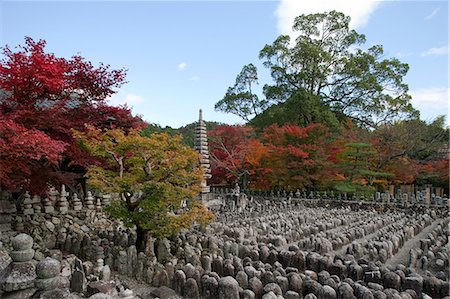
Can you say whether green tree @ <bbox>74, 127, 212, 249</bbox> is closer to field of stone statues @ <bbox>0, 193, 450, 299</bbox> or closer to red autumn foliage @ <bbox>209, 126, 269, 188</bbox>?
field of stone statues @ <bbox>0, 193, 450, 299</bbox>

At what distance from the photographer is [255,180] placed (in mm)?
22531

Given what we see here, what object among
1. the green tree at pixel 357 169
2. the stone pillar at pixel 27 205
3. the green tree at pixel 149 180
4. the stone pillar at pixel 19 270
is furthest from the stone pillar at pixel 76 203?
the green tree at pixel 357 169

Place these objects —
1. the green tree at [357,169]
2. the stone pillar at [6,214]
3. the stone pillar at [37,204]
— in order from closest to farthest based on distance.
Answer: the stone pillar at [6,214] → the stone pillar at [37,204] → the green tree at [357,169]

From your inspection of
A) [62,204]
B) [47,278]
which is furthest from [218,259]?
[62,204]

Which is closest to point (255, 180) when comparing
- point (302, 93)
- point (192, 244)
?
point (302, 93)

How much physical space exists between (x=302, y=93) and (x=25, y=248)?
21.7 meters

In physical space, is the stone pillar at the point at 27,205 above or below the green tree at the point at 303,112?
below

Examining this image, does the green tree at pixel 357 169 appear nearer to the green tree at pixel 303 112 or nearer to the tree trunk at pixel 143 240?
the green tree at pixel 303 112

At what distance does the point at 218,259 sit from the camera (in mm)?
6602

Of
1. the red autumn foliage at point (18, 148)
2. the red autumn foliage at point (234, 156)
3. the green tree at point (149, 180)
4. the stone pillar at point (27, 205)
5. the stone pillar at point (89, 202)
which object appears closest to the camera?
the red autumn foliage at point (18, 148)

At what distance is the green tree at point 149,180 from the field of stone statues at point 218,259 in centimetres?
69

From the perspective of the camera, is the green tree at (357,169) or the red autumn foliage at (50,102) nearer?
the red autumn foliage at (50,102)

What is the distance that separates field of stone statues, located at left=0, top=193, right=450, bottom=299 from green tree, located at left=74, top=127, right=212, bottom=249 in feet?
2.25

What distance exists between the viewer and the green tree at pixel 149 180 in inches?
288
